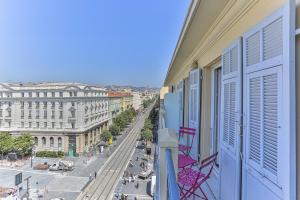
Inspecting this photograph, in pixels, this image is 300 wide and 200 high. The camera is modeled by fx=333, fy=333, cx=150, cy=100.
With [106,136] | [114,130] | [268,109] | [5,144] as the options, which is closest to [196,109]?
[268,109]

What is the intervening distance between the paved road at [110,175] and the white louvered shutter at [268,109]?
17.4m

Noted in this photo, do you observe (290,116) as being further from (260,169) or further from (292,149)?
(260,169)

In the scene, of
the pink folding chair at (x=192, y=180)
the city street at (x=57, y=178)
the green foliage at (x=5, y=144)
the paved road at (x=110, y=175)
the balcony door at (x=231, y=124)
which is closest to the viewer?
the balcony door at (x=231, y=124)

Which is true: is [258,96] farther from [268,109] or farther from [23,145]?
[23,145]

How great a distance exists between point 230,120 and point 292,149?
881mm

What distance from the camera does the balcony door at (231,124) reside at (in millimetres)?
1647

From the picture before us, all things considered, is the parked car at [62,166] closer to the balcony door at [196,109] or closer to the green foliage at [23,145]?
the green foliage at [23,145]

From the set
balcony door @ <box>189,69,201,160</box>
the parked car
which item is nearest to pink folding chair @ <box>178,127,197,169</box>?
balcony door @ <box>189,69,201,160</box>

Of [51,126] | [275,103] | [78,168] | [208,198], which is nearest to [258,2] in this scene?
[275,103]

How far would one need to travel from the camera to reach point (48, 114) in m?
33.3


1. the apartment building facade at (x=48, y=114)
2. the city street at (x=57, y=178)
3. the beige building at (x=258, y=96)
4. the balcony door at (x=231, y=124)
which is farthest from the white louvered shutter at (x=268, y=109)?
the apartment building facade at (x=48, y=114)

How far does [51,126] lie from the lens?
1313 inches

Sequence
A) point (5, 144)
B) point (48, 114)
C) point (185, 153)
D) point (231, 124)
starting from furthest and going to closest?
point (48, 114) → point (5, 144) → point (185, 153) → point (231, 124)

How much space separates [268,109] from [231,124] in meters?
0.65
